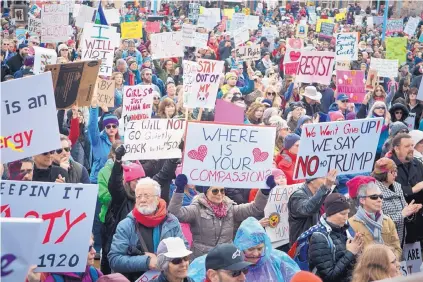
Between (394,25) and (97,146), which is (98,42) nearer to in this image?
(97,146)

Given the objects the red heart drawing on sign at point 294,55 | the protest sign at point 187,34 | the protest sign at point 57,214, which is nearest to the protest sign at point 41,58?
the red heart drawing on sign at point 294,55

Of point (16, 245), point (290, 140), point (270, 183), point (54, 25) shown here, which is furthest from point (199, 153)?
point (54, 25)

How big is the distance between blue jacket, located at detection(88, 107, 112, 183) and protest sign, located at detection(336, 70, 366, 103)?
5.70m

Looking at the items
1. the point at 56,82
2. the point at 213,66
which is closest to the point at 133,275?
the point at 56,82

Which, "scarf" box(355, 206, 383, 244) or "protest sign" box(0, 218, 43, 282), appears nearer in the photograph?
"protest sign" box(0, 218, 43, 282)

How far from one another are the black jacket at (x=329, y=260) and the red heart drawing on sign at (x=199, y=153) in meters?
1.40

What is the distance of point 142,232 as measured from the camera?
559cm

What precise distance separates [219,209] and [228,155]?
709mm

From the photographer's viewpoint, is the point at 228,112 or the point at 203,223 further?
the point at 228,112

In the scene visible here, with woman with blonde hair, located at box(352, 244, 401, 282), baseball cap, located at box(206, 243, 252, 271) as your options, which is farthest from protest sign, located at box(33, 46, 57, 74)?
woman with blonde hair, located at box(352, 244, 401, 282)

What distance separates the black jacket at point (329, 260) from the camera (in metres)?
5.29

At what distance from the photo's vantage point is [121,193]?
21.2 feet

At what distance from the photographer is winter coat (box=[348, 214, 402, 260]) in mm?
5859

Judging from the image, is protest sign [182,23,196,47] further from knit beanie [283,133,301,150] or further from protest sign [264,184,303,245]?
protest sign [264,184,303,245]
